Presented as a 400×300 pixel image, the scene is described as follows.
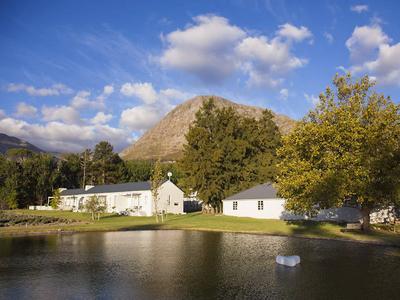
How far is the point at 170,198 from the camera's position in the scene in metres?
67.7

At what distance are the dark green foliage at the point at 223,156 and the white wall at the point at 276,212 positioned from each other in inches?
233

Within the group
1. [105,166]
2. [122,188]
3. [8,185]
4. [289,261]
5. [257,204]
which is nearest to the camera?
[289,261]

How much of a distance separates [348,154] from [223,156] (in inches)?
1336

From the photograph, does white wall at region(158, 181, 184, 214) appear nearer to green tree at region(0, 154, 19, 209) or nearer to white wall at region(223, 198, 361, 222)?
white wall at region(223, 198, 361, 222)

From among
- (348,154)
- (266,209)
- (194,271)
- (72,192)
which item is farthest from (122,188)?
(194,271)

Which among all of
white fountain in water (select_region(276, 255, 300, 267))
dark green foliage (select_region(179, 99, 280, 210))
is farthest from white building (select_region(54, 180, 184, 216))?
white fountain in water (select_region(276, 255, 300, 267))

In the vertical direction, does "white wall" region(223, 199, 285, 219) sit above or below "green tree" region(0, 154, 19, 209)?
below

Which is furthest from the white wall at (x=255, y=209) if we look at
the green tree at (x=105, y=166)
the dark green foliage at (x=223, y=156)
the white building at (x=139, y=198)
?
the green tree at (x=105, y=166)

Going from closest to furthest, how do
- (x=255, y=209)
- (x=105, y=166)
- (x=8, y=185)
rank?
(x=255, y=209)
(x=8, y=185)
(x=105, y=166)

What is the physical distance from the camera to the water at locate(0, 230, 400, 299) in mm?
14797

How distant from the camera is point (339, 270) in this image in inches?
756

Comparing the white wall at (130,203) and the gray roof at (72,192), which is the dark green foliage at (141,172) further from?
the white wall at (130,203)

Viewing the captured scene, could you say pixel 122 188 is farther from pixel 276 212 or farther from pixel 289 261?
Result: pixel 289 261

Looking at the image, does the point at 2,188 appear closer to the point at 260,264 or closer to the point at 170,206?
the point at 170,206
